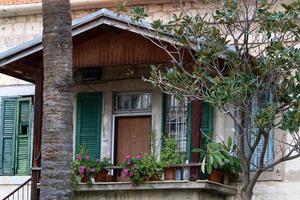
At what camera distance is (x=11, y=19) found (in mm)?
19625

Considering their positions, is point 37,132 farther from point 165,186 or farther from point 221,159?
point 221,159

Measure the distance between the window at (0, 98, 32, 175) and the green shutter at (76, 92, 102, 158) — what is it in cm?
128

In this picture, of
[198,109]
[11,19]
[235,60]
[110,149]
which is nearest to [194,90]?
[235,60]

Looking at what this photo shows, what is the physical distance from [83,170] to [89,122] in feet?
6.21

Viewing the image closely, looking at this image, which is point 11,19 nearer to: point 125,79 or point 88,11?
point 88,11

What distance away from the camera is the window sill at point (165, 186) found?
15.5 meters

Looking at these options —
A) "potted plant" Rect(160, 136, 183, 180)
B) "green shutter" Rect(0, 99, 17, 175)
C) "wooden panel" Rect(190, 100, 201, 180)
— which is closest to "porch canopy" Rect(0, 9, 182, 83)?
"wooden panel" Rect(190, 100, 201, 180)

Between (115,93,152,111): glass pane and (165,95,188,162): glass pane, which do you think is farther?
(115,93,152,111): glass pane

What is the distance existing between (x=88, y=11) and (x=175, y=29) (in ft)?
16.9

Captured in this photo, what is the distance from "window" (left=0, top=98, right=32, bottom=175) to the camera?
18.8 metres

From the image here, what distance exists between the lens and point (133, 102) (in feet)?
58.9

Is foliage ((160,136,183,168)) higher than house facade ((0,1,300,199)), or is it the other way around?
house facade ((0,1,300,199))

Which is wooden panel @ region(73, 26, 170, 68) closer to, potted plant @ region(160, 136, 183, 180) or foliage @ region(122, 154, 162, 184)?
potted plant @ region(160, 136, 183, 180)

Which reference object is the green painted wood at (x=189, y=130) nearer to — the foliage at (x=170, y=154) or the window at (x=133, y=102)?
the foliage at (x=170, y=154)
